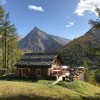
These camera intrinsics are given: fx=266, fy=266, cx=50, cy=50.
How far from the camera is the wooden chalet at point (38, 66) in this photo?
61250 mm

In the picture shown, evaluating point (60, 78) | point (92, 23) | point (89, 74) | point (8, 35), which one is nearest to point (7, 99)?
point (92, 23)

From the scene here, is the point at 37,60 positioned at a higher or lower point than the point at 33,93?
higher

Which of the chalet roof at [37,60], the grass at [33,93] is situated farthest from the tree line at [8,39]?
the grass at [33,93]

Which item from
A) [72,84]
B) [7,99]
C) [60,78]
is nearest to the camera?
[7,99]

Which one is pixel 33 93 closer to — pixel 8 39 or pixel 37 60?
pixel 37 60

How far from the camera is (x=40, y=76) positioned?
61.4 metres

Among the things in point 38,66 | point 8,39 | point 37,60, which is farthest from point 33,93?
point 8,39

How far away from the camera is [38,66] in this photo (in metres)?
61.8

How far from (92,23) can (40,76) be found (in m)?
27.9

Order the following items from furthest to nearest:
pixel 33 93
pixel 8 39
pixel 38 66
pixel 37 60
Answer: pixel 8 39
pixel 37 60
pixel 38 66
pixel 33 93

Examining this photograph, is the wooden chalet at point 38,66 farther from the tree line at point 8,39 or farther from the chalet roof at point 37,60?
the tree line at point 8,39

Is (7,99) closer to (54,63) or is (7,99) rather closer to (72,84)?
(72,84)

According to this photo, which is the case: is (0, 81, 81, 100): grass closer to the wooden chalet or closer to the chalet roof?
the wooden chalet

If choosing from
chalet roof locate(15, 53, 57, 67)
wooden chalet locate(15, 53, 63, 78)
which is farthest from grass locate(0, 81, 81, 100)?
chalet roof locate(15, 53, 57, 67)
